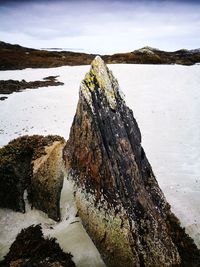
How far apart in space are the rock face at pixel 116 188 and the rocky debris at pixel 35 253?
829 millimetres

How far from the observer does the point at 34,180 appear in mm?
6613

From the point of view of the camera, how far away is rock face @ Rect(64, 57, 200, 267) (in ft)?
16.4

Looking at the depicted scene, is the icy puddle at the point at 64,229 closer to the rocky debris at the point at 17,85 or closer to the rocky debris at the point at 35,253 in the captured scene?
the rocky debris at the point at 35,253

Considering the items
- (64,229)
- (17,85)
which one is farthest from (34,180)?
(17,85)

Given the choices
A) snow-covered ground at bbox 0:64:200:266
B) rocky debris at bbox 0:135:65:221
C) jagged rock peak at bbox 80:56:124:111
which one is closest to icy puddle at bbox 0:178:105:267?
snow-covered ground at bbox 0:64:200:266

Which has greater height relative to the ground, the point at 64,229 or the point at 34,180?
the point at 34,180

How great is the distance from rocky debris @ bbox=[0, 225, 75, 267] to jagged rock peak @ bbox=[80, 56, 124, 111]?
3.40m

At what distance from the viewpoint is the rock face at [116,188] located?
16.4 ft

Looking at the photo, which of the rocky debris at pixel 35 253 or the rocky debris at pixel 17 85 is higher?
the rocky debris at pixel 17 85

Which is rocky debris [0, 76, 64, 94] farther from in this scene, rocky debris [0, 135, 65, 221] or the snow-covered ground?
rocky debris [0, 135, 65, 221]

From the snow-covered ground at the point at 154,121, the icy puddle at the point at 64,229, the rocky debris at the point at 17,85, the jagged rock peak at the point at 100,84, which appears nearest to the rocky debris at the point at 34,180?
the icy puddle at the point at 64,229

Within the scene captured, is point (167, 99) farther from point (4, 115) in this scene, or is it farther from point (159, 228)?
point (159, 228)

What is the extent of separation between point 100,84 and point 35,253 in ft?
13.6

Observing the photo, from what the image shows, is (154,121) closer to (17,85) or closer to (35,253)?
(35,253)
